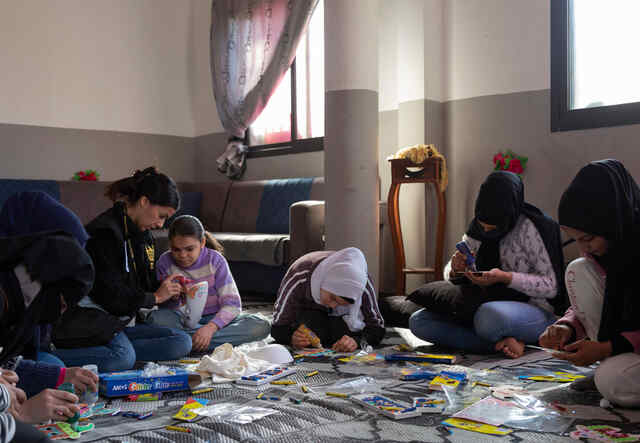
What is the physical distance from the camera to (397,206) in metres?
4.41

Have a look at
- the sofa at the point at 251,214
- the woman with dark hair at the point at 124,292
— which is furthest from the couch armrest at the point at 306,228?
the woman with dark hair at the point at 124,292

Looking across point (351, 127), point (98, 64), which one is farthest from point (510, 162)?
point (98, 64)

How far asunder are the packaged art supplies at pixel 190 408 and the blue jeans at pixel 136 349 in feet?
1.87

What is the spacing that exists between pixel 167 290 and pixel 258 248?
1835 mm

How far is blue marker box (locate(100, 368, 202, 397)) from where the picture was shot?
2211 millimetres

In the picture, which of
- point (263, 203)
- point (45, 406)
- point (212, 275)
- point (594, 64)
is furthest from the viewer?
point (263, 203)

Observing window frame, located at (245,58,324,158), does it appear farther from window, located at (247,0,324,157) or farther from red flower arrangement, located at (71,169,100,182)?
red flower arrangement, located at (71,169,100,182)

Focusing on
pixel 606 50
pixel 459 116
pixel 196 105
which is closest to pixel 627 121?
pixel 606 50

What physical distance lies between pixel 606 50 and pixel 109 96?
4.61 meters

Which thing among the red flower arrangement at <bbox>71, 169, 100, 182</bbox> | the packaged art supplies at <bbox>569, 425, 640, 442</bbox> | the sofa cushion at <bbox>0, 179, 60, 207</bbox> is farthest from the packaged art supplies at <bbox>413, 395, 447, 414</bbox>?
the red flower arrangement at <bbox>71, 169, 100, 182</bbox>

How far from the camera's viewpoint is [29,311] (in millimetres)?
1475

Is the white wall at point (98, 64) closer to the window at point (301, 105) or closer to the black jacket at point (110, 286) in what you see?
the window at point (301, 105)

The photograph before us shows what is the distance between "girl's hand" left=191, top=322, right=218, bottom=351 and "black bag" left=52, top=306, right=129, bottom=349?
1.33 feet

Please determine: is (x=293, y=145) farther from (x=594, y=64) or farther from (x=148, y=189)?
(x=148, y=189)
